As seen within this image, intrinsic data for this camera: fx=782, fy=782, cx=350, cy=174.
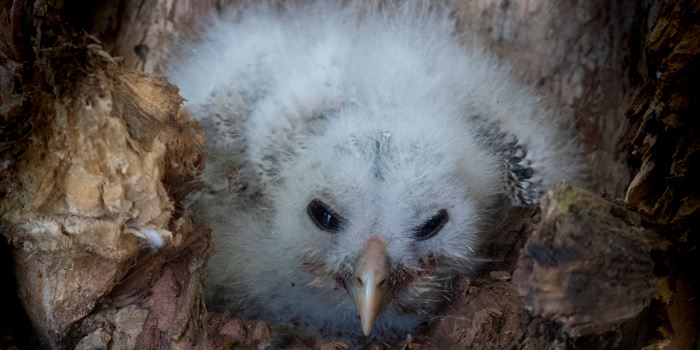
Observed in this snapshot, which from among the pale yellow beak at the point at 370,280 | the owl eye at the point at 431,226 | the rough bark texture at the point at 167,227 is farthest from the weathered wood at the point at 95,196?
the owl eye at the point at 431,226

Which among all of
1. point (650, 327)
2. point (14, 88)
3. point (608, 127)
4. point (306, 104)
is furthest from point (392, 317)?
point (14, 88)

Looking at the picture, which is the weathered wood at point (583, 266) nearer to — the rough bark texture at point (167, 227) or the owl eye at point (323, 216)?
the rough bark texture at point (167, 227)

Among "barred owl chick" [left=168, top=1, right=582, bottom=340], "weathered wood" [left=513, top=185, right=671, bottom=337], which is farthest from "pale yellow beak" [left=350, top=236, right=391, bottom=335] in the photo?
"weathered wood" [left=513, top=185, right=671, bottom=337]

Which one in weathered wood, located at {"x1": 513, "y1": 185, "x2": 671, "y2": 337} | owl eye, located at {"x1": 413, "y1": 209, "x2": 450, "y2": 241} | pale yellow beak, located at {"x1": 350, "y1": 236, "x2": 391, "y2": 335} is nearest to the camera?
weathered wood, located at {"x1": 513, "y1": 185, "x2": 671, "y2": 337}

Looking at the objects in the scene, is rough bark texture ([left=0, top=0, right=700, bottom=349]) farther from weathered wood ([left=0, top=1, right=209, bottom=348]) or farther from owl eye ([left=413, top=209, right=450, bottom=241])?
owl eye ([left=413, top=209, right=450, bottom=241])

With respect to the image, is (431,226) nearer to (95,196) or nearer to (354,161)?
(354,161)

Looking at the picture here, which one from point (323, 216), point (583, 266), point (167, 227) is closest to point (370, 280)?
point (323, 216)
